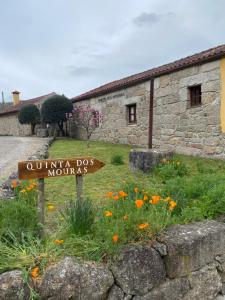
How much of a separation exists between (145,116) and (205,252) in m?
10.8

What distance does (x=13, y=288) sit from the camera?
254 centimetres

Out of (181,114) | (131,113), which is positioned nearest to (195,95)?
(181,114)

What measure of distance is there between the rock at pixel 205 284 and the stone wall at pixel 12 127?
25928mm

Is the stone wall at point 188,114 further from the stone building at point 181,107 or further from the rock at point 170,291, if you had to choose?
the rock at point 170,291

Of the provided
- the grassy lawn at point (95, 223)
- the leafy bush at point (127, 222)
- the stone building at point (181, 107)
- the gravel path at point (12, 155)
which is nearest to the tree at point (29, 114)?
the gravel path at point (12, 155)

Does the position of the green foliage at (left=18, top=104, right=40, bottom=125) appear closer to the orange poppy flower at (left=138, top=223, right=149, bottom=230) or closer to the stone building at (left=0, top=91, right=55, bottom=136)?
the stone building at (left=0, top=91, right=55, bottom=136)

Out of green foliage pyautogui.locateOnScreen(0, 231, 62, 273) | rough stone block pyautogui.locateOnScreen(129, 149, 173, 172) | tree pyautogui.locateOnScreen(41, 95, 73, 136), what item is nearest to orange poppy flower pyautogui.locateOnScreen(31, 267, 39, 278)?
green foliage pyautogui.locateOnScreen(0, 231, 62, 273)

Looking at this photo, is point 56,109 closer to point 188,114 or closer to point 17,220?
point 188,114

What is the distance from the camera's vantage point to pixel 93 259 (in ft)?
9.26

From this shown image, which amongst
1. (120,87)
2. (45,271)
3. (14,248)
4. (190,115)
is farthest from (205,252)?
(120,87)

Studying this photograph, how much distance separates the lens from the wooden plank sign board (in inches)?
134

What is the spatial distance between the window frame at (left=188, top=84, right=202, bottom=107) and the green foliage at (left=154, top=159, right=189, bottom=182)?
4.35m

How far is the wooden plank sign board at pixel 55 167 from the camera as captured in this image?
341cm

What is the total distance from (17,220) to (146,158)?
4460 millimetres
